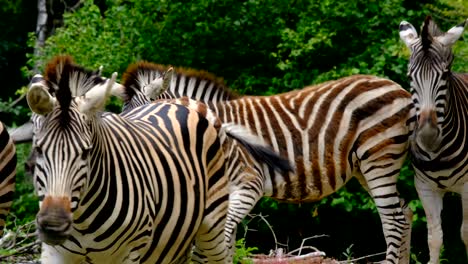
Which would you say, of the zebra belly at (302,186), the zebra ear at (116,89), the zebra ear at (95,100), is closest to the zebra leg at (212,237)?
the zebra ear at (116,89)

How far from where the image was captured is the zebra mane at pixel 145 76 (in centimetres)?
992

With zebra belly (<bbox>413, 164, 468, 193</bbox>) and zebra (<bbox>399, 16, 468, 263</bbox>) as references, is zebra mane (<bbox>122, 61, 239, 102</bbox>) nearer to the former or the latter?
zebra (<bbox>399, 16, 468, 263</bbox>)

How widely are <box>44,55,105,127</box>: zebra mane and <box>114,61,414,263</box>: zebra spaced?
160 inches

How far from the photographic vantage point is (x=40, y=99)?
4.88 meters

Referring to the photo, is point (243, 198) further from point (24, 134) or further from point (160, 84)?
point (24, 134)

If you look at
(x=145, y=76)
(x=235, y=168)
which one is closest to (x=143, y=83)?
(x=145, y=76)

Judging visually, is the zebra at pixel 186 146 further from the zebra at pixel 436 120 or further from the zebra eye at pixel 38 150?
the zebra at pixel 436 120

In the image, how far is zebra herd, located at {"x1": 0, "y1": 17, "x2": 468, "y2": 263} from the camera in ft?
16.3

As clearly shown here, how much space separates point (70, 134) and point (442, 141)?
541 centimetres

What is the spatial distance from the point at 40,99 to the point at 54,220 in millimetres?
635

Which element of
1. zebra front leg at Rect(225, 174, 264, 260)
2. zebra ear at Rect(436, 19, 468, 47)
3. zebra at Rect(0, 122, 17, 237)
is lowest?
zebra front leg at Rect(225, 174, 264, 260)

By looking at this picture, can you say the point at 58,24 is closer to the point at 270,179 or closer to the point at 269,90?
the point at 269,90

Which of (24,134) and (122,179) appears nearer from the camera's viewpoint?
(122,179)

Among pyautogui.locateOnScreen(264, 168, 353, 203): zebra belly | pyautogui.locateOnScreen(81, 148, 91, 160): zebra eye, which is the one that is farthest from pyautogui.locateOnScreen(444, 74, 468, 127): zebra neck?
pyautogui.locateOnScreen(81, 148, 91, 160): zebra eye
